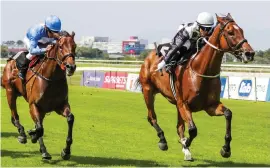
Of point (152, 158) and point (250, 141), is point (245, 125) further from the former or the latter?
point (152, 158)

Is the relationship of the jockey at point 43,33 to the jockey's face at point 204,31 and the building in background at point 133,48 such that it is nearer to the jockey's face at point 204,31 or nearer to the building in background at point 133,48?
the jockey's face at point 204,31

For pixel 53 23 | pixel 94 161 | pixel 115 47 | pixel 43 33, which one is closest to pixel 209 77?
pixel 94 161

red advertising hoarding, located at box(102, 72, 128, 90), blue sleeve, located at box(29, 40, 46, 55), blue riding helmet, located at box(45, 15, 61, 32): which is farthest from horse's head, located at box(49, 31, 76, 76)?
red advertising hoarding, located at box(102, 72, 128, 90)

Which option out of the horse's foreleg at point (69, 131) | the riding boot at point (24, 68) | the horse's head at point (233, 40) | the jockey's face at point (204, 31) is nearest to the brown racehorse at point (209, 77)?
the horse's head at point (233, 40)

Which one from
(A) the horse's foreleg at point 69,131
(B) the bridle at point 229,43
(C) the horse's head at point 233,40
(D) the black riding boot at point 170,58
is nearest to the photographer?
(C) the horse's head at point 233,40

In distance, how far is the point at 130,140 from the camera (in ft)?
51.1

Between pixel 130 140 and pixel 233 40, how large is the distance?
627 cm

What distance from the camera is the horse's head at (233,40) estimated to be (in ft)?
32.1

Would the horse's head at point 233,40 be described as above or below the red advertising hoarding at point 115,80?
above

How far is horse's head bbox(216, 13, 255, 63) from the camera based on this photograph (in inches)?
385

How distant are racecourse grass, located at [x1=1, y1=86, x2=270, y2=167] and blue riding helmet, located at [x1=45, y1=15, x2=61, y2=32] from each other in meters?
2.81

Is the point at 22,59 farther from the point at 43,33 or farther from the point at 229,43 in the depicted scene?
the point at 229,43

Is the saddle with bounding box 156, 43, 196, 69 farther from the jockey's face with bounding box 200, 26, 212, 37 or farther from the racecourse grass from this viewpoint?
the racecourse grass

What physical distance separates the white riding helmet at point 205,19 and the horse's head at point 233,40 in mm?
646
